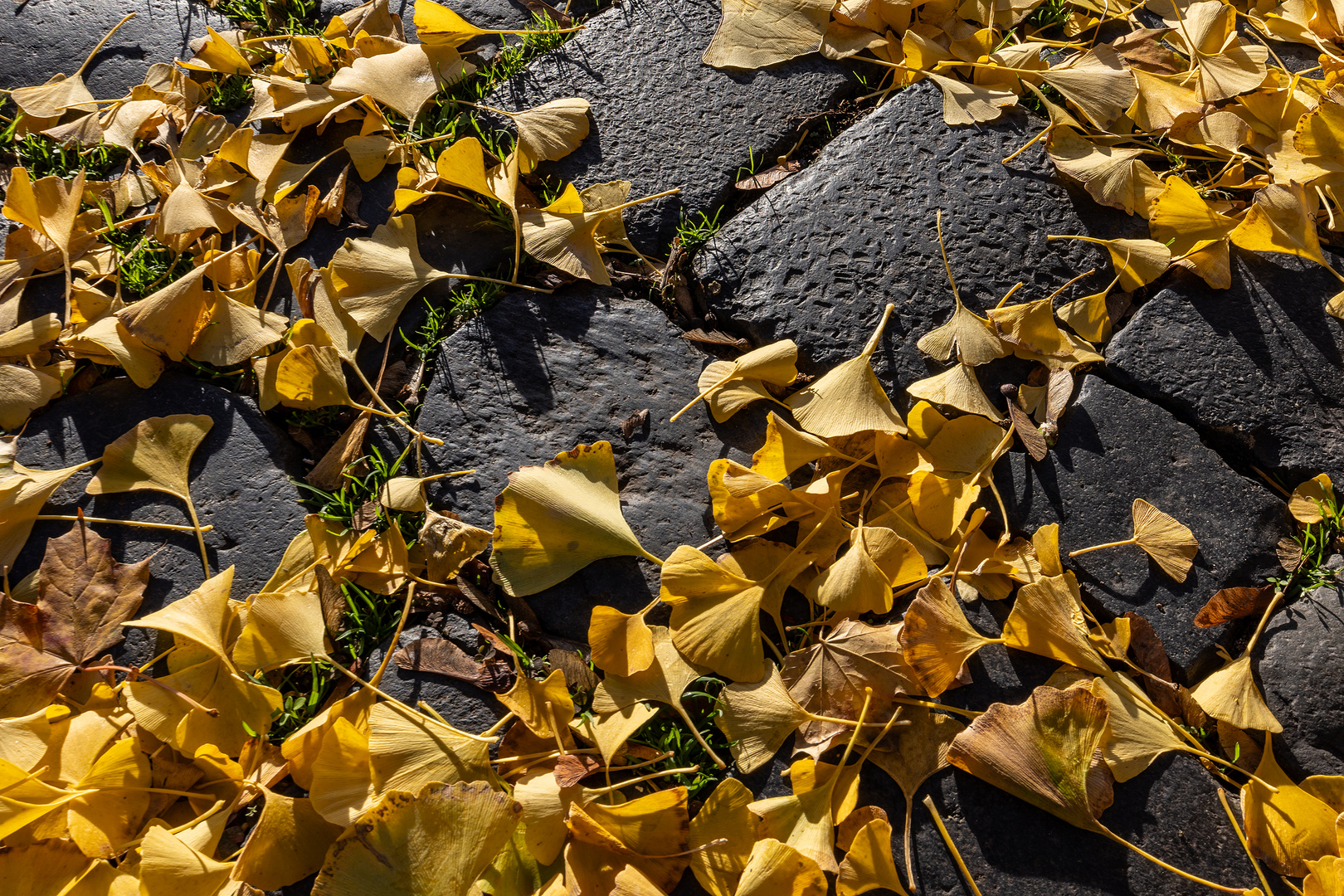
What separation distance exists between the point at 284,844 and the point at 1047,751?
109 cm

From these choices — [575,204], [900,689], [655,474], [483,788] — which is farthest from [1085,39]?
[483,788]

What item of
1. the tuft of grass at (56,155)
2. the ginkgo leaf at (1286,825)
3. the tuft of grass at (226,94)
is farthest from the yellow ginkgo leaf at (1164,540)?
the tuft of grass at (56,155)

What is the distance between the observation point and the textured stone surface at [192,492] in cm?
131

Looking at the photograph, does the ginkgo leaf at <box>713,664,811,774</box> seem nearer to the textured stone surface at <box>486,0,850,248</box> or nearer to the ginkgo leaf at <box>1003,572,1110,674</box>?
the ginkgo leaf at <box>1003,572,1110,674</box>

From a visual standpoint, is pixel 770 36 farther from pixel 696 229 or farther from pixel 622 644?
pixel 622 644

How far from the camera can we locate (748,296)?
1442 mm

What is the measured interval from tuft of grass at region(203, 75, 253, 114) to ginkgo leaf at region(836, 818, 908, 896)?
1.90 metres

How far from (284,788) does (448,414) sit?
65 centimetres

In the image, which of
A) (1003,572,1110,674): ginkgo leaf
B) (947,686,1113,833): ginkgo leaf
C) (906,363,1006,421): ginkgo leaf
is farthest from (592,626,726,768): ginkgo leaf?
(906,363,1006,421): ginkgo leaf

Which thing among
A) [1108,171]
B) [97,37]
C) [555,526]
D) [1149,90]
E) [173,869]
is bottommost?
[173,869]

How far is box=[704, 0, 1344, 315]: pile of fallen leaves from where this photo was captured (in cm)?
141

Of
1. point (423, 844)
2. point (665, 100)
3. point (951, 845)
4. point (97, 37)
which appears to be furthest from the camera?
point (97, 37)

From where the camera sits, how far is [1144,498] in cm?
132

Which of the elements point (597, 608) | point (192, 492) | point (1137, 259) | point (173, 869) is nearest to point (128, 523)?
point (192, 492)
